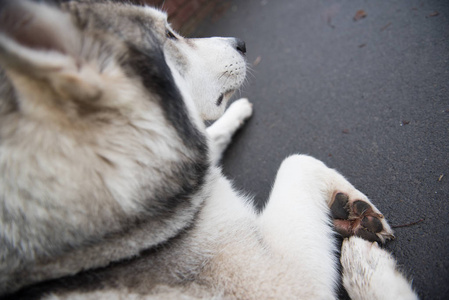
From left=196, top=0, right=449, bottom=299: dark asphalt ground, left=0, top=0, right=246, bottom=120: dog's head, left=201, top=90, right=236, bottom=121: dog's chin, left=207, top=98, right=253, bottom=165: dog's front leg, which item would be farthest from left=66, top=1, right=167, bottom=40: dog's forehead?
left=196, top=0, right=449, bottom=299: dark asphalt ground

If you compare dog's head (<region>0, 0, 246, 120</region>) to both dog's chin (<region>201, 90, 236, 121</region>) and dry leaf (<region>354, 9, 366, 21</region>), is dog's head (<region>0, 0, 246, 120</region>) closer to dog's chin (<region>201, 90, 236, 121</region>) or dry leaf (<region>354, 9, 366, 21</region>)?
dog's chin (<region>201, 90, 236, 121</region>)

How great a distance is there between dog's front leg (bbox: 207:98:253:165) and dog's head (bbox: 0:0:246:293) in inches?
41.5

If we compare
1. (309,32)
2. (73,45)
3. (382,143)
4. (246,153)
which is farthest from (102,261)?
(309,32)

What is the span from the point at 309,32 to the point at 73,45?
261 centimetres

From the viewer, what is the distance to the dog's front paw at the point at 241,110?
242 cm

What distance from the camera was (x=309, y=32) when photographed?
2.88 m

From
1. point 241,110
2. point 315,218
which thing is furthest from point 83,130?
point 241,110

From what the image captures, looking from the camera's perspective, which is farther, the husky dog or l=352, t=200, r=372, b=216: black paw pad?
l=352, t=200, r=372, b=216: black paw pad

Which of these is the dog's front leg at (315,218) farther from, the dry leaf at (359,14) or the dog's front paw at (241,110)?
the dry leaf at (359,14)

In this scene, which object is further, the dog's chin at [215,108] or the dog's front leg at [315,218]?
the dog's chin at [215,108]

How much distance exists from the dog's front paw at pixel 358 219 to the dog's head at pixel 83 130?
2.72ft

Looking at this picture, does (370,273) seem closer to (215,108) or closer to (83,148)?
(215,108)

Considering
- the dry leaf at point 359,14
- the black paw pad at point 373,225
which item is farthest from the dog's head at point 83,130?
the dry leaf at point 359,14

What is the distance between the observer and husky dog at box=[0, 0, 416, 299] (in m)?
0.91
